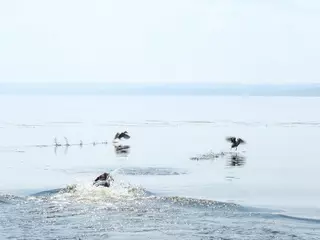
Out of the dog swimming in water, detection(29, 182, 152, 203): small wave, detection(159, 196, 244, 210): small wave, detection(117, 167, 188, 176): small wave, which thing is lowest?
detection(159, 196, 244, 210): small wave

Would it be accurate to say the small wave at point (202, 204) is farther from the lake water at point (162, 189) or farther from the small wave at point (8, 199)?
Result: the small wave at point (8, 199)

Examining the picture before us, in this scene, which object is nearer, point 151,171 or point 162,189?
point 162,189

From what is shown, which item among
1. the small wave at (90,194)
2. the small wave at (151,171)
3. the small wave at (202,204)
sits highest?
the small wave at (151,171)

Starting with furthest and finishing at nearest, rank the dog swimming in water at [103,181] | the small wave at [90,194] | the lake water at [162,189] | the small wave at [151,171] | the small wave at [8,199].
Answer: the small wave at [151,171] < the dog swimming in water at [103,181] < the small wave at [90,194] < the small wave at [8,199] < the lake water at [162,189]

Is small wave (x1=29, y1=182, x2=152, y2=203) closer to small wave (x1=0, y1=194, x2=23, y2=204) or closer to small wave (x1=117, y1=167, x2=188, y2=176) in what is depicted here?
small wave (x1=0, y1=194, x2=23, y2=204)

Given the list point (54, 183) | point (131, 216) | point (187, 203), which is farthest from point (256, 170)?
point (131, 216)

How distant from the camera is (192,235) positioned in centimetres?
2525

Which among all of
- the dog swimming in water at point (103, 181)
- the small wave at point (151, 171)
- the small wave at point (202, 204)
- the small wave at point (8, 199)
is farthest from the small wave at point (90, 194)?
the small wave at point (151, 171)

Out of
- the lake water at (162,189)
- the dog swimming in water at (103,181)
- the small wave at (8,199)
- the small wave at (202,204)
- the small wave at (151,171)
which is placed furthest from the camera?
the small wave at (151,171)

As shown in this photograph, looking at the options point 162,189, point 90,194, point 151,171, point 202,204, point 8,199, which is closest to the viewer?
point 202,204

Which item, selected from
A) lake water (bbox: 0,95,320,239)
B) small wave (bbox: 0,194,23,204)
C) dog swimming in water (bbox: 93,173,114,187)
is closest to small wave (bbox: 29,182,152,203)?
lake water (bbox: 0,95,320,239)

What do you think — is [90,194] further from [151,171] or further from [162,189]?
[151,171]

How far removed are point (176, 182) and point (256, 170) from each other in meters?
9.59

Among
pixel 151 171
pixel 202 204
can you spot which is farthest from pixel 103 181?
pixel 151 171
